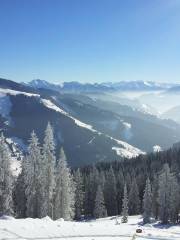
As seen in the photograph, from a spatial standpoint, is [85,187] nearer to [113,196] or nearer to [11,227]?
[113,196]

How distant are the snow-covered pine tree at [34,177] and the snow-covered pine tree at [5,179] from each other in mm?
4335

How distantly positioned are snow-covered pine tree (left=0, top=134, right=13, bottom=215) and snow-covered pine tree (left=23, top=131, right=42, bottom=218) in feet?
14.2

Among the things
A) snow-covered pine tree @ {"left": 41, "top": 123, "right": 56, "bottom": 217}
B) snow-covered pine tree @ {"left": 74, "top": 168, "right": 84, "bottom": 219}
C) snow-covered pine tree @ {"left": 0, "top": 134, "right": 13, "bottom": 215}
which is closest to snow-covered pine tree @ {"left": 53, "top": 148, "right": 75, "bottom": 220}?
snow-covered pine tree @ {"left": 41, "top": 123, "right": 56, "bottom": 217}

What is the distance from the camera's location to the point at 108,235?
141 feet

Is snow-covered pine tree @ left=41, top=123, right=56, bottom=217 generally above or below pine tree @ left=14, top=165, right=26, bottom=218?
above

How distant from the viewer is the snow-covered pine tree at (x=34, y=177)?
232 feet

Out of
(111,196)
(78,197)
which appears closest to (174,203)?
(78,197)

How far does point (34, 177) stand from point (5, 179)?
5.98 m

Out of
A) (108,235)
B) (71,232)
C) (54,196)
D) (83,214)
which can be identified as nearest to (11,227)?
(71,232)

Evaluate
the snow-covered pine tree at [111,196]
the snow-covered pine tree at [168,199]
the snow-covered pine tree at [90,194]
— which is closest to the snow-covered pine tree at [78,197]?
the snow-covered pine tree at [90,194]

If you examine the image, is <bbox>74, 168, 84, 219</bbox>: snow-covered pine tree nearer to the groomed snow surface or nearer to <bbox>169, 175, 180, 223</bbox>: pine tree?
<bbox>169, 175, 180, 223</bbox>: pine tree

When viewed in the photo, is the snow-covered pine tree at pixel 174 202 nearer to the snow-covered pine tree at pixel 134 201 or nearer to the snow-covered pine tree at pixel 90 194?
the snow-covered pine tree at pixel 134 201

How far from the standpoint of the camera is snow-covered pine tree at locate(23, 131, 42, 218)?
70.8 meters

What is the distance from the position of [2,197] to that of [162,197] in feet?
114
